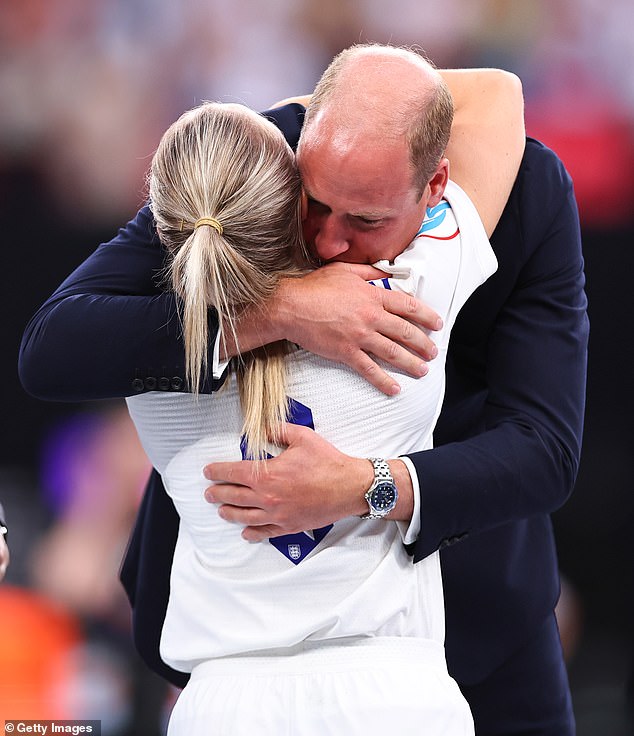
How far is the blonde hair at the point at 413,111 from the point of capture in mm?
1399

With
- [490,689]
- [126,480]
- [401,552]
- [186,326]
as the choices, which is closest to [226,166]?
[186,326]

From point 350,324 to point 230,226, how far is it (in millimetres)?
215

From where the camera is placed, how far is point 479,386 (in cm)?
182

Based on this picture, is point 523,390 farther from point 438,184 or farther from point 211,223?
point 211,223

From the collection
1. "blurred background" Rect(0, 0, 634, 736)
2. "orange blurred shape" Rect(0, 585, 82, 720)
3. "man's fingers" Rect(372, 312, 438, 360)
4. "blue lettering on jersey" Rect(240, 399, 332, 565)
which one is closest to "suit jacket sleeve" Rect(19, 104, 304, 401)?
"blue lettering on jersey" Rect(240, 399, 332, 565)

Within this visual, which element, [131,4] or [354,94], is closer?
[354,94]

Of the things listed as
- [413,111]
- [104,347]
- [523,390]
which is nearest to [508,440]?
[523,390]

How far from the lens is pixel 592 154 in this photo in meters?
3.32

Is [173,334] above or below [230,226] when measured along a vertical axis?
below

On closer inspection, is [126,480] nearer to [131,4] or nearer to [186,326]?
[131,4]

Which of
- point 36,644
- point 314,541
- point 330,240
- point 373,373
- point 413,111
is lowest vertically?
point 36,644

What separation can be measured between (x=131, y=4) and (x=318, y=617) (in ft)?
8.28

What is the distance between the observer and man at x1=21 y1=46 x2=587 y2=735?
1.37m

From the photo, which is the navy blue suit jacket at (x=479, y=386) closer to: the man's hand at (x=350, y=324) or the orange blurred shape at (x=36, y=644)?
the man's hand at (x=350, y=324)
